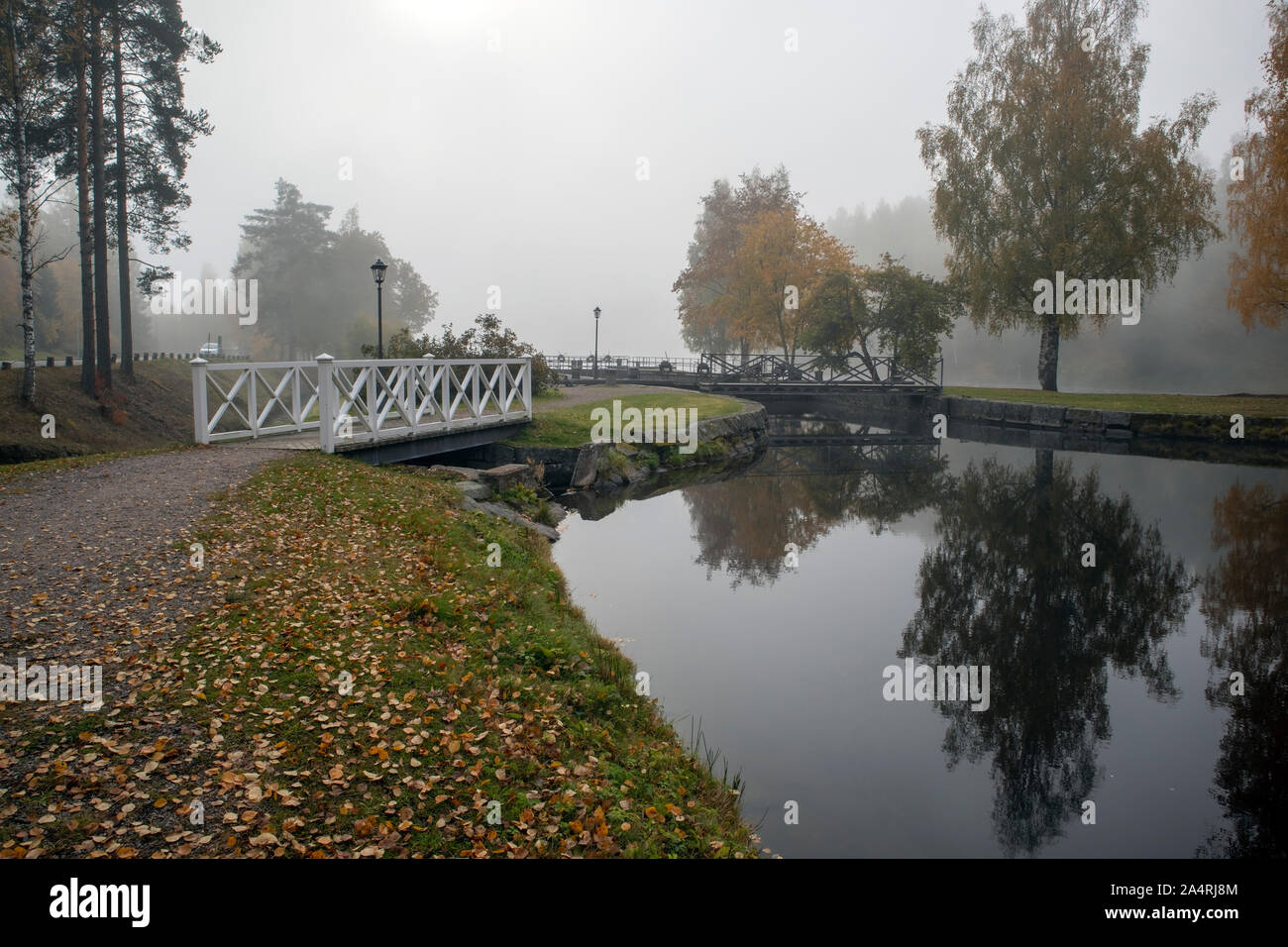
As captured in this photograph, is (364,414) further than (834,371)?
No

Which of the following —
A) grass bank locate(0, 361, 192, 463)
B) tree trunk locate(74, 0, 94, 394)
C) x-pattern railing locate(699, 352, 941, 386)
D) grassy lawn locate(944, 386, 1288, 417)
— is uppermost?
tree trunk locate(74, 0, 94, 394)

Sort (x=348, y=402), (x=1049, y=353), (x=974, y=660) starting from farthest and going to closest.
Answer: (x=1049, y=353) → (x=348, y=402) → (x=974, y=660)

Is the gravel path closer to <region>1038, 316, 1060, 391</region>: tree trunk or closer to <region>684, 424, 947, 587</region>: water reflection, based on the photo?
<region>684, 424, 947, 587</region>: water reflection

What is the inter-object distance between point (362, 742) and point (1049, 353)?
1453 inches

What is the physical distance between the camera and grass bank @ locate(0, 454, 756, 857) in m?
3.75

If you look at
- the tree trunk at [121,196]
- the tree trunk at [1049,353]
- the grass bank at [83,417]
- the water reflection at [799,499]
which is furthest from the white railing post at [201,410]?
the tree trunk at [1049,353]

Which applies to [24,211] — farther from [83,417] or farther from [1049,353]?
[1049,353]

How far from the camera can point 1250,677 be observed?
23.7ft

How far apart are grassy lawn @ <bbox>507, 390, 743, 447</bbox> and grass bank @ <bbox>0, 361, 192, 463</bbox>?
8933mm

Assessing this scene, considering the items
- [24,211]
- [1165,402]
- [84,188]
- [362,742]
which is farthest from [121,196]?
[1165,402]

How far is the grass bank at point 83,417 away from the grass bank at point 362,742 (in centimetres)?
1442

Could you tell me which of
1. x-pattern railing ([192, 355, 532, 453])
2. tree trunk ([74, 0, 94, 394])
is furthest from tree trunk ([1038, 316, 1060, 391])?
tree trunk ([74, 0, 94, 394])
